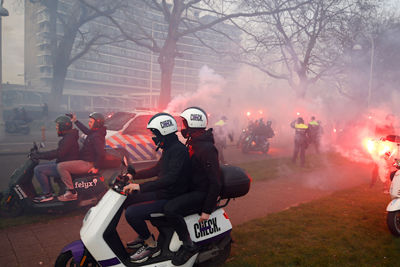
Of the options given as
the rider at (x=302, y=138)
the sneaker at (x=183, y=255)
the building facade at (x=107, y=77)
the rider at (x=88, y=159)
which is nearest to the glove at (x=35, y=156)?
the rider at (x=88, y=159)

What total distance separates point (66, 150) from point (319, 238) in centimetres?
424

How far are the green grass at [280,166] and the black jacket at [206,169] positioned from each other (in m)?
5.47

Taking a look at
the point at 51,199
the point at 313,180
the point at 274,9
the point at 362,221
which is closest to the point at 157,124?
the point at 51,199

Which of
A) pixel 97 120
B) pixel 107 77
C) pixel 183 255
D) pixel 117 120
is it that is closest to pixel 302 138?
pixel 117 120

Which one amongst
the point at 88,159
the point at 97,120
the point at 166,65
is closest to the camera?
the point at 88,159

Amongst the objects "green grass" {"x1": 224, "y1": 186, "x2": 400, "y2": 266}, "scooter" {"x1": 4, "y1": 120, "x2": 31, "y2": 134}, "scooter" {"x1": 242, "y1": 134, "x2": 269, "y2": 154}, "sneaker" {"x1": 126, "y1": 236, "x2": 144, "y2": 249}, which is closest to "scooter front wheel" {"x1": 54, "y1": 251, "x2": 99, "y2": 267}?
"sneaker" {"x1": 126, "y1": 236, "x2": 144, "y2": 249}

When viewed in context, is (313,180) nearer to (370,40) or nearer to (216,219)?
(216,219)

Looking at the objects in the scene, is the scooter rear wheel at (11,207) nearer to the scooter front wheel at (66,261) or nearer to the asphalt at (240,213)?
the asphalt at (240,213)

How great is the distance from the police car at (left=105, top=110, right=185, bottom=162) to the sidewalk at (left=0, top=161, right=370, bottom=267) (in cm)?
339

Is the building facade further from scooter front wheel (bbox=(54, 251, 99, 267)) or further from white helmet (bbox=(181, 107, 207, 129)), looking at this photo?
scooter front wheel (bbox=(54, 251, 99, 267))

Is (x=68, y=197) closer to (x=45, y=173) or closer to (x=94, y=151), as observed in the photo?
(x=45, y=173)

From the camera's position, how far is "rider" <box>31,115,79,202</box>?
5258mm

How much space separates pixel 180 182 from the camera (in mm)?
3451

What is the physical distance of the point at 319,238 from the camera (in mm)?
4699
